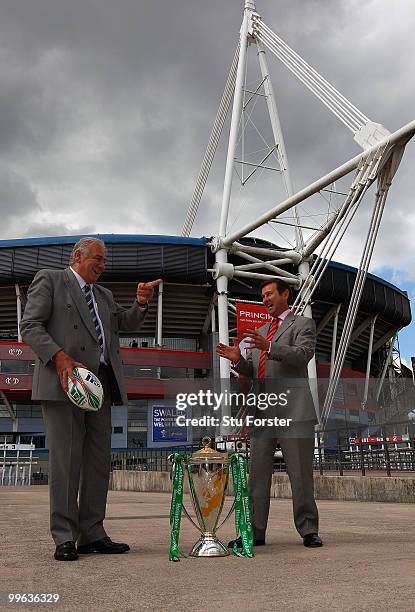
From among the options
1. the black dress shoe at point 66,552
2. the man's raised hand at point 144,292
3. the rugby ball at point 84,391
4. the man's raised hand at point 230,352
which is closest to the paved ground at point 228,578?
the black dress shoe at point 66,552

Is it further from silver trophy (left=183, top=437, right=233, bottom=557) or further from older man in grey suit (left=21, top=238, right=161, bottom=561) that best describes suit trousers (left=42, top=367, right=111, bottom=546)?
silver trophy (left=183, top=437, right=233, bottom=557)

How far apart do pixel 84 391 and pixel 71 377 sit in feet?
0.34

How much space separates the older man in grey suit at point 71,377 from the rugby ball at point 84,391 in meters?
0.05

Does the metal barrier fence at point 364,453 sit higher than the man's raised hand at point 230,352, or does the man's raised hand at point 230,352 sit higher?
the man's raised hand at point 230,352

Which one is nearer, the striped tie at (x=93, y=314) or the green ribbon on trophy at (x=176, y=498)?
the green ribbon on trophy at (x=176, y=498)

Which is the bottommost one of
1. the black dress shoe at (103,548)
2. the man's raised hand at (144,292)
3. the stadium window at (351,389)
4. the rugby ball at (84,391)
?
the black dress shoe at (103,548)

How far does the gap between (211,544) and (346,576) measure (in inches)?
37.2

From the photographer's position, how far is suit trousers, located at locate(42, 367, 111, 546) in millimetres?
3375

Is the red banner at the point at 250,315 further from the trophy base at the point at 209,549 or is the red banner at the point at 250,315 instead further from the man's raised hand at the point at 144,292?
the trophy base at the point at 209,549

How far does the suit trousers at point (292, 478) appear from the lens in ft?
12.2

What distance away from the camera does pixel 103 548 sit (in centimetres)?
345

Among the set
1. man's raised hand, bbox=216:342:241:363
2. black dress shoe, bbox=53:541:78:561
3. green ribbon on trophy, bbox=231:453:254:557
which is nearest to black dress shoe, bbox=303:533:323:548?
green ribbon on trophy, bbox=231:453:254:557

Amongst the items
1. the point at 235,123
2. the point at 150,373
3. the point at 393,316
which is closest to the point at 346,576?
the point at 235,123

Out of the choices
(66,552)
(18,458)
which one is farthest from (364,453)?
Result: (18,458)
